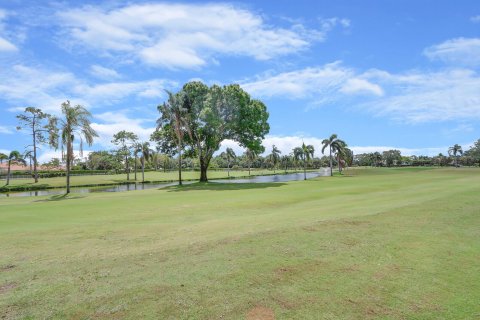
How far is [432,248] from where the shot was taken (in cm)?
1090

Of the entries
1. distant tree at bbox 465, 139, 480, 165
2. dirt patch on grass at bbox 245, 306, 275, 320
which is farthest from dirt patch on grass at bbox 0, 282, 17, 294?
distant tree at bbox 465, 139, 480, 165

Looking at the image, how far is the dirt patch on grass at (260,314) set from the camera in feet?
20.8

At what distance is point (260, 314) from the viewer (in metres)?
6.46

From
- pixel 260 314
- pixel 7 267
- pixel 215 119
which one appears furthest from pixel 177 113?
pixel 260 314

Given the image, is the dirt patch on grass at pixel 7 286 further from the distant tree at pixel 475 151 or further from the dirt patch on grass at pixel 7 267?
the distant tree at pixel 475 151

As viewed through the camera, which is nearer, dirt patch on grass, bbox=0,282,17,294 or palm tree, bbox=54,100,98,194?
dirt patch on grass, bbox=0,282,17,294

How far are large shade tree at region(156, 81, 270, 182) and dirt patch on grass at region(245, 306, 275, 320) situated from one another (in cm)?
4834

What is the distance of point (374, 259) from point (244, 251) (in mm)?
3608

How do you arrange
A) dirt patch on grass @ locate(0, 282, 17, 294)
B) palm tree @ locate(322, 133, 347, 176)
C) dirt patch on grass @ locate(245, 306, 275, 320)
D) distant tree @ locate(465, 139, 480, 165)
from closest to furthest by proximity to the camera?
dirt patch on grass @ locate(245, 306, 275, 320) → dirt patch on grass @ locate(0, 282, 17, 294) → palm tree @ locate(322, 133, 347, 176) → distant tree @ locate(465, 139, 480, 165)

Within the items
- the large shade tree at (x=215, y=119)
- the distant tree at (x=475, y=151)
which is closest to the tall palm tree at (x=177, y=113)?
the large shade tree at (x=215, y=119)

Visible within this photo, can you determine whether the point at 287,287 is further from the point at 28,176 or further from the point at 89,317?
the point at 28,176

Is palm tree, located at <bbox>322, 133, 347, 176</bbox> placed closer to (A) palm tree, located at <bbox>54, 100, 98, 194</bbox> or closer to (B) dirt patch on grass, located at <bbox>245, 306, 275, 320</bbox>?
(A) palm tree, located at <bbox>54, 100, 98, 194</bbox>

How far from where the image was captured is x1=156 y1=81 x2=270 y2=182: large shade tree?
184 ft

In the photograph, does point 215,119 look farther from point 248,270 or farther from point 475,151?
point 475,151
